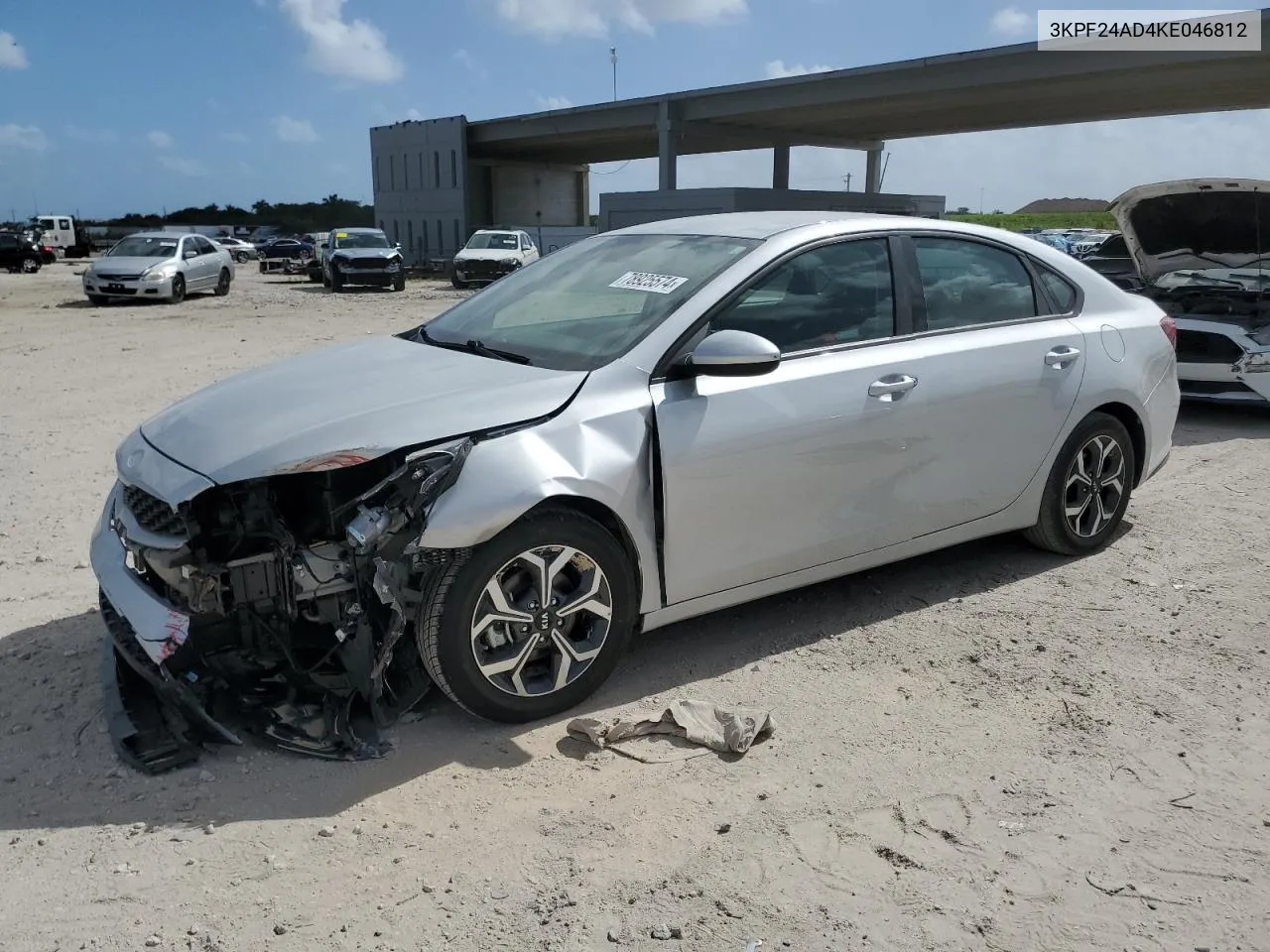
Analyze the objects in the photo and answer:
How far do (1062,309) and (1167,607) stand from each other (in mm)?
1487

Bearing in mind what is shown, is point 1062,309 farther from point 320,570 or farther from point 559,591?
point 320,570

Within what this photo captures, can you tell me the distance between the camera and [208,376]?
11.3 meters

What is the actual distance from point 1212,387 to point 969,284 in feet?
17.1

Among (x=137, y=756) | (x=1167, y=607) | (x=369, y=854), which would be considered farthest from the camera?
(x=1167, y=607)

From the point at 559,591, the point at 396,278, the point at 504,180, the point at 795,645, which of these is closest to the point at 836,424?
the point at 795,645

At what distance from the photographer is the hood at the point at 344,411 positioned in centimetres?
341

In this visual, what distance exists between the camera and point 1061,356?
5000 millimetres

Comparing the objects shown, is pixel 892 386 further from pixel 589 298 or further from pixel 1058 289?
pixel 1058 289

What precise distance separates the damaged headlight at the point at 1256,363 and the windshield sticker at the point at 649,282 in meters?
6.49

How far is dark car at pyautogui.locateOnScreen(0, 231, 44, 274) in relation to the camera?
38750 millimetres

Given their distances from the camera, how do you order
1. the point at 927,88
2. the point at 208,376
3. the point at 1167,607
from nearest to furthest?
1. the point at 1167,607
2. the point at 208,376
3. the point at 927,88

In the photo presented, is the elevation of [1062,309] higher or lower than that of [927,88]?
lower

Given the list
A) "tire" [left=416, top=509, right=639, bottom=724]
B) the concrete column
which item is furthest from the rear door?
the concrete column

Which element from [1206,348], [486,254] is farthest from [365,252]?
[1206,348]
